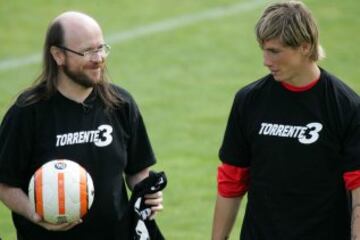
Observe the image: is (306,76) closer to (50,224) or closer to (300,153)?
(300,153)

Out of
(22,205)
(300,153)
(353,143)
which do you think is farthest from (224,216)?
A: (22,205)

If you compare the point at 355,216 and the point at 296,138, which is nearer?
the point at 355,216

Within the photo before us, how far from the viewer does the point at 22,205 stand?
20.0 ft

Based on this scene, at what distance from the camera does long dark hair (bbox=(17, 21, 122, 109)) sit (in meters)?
6.22

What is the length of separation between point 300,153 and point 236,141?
0.45 m

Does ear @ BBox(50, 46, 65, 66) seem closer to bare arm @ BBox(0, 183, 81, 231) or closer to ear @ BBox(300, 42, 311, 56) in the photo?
bare arm @ BBox(0, 183, 81, 231)

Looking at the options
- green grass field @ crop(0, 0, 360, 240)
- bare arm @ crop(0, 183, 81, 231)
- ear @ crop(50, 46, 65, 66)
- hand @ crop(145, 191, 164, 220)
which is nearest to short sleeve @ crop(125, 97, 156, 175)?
hand @ crop(145, 191, 164, 220)

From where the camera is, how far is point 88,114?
20.7ft

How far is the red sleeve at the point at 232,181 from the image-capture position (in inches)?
236

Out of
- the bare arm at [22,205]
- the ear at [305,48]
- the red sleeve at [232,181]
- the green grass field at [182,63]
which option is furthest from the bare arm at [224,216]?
the green grass field at [182,63]

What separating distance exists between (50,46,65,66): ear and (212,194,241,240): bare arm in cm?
142

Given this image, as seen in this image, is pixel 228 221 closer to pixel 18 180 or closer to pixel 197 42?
pixel 18 180

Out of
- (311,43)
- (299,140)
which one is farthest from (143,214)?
(311,43)

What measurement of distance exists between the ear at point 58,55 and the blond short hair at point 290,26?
4.72ft
